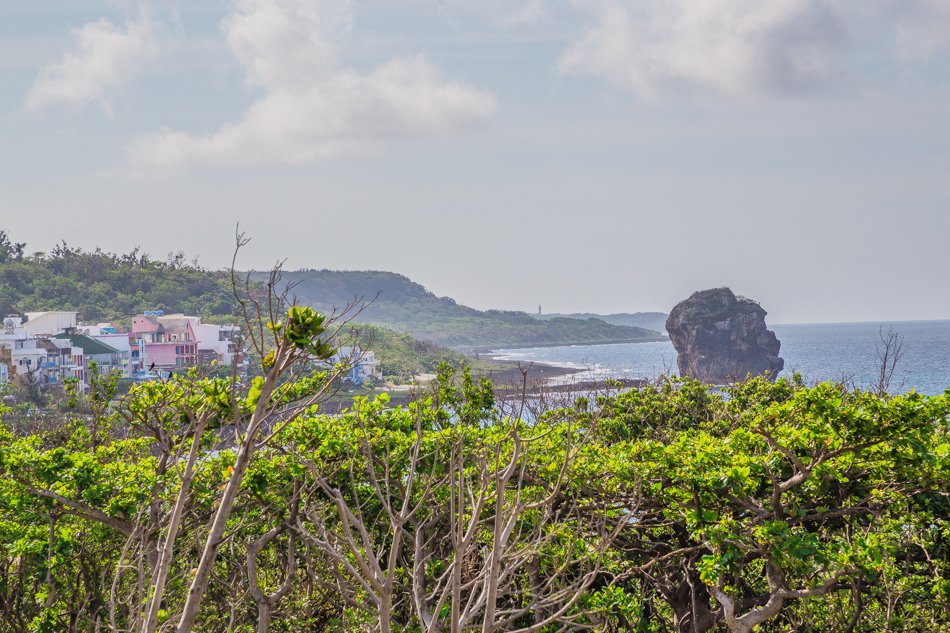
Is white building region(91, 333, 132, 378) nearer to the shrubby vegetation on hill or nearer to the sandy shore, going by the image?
the shrubby vegetation on hill

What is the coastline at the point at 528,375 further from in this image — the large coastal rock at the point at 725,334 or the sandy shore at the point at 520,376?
the large coastal rock at the point at 725,334

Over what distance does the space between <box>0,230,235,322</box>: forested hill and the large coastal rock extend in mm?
41339

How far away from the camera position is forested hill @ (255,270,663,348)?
553 ft

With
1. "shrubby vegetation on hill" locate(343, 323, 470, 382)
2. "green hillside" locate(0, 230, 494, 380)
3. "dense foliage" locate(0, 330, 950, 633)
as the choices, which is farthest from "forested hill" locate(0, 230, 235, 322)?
"dense foliage" locate(0, 330, 950, 633)

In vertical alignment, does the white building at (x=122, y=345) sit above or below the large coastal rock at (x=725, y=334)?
below

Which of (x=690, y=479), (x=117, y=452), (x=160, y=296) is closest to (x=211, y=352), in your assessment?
(x=160, y=296)

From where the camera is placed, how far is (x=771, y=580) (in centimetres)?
650

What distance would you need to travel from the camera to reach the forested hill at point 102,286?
7488 cm

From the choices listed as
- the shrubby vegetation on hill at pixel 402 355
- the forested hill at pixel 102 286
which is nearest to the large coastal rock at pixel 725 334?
the shrubby vegetation on hill at pixel 402 355

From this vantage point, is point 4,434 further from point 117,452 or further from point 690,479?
point 690,479

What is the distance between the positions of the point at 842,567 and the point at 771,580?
58 cm

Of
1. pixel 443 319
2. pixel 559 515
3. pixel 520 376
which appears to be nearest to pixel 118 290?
pixel 520 376

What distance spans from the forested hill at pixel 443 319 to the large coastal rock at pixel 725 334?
8100 centimetres

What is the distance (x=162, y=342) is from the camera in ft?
207
